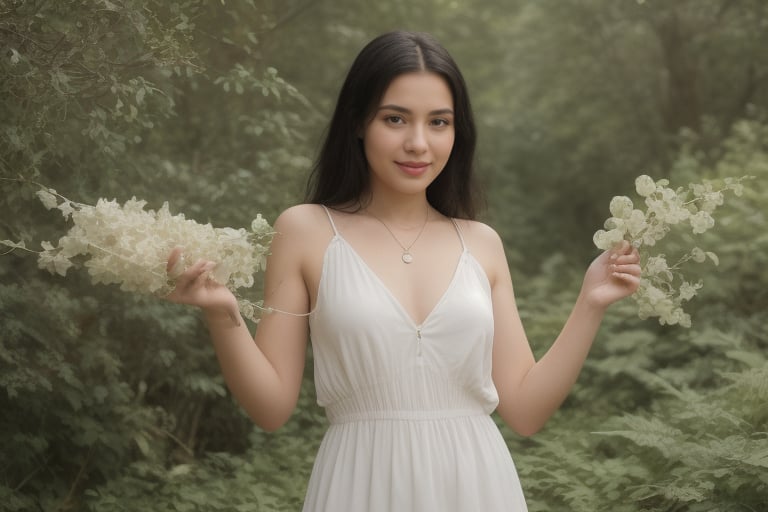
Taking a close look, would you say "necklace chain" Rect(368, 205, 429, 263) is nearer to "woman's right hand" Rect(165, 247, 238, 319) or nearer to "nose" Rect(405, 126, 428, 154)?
"nose" Rect(405, 126, 428, 154)

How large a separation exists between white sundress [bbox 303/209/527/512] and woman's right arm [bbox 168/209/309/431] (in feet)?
0.23

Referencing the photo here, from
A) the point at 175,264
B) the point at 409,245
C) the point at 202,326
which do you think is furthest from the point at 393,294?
the point at 202,326

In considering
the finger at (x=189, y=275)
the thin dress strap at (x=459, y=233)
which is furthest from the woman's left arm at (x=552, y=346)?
the finger at (x=189, y=275)

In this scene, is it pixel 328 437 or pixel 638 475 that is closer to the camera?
pixel 328 437

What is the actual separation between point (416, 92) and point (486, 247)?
1.87 ft

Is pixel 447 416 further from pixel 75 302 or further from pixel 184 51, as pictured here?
pixel 75 302

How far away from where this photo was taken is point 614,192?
529 inches

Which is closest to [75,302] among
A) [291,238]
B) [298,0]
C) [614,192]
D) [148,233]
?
[291,238]

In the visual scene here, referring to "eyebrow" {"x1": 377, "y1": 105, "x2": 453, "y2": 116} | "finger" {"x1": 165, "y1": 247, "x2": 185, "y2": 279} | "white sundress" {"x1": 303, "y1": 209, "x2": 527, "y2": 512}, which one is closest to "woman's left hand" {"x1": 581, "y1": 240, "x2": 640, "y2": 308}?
"white sundress" {"x1": 303, "y1": 209, "x2": 527, "y2": 512}

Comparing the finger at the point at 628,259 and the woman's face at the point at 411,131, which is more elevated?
the woman's face at the point at 411,131

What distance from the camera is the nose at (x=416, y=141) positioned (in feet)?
9.72

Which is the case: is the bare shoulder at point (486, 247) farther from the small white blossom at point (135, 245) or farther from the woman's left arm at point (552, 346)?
the small white blossom at point (135, 245)

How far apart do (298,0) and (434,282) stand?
428 centimetres

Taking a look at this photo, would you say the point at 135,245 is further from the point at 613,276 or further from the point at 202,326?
the point at 202,326
